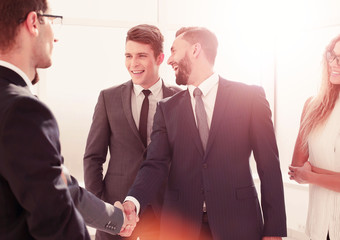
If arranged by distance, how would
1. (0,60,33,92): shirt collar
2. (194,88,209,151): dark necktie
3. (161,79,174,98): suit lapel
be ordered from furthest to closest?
(161,79,174,98): suit lapel < (194,88,209,151): dark necktie < (0,60,33,92): shirt collar

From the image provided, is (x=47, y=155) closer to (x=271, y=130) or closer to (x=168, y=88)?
(x=271, y=130)

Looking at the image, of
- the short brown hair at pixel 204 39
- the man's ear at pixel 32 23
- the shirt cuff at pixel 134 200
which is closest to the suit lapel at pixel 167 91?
the short brown hair at pixel 204 39

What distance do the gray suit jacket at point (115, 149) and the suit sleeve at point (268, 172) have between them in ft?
3.29

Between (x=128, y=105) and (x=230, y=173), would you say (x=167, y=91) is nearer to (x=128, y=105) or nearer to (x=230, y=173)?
(x=128, y=105)

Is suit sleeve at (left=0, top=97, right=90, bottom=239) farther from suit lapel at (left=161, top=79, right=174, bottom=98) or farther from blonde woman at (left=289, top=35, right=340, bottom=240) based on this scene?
suit lapel at (left=161, top=79, right=174, bottom=98)

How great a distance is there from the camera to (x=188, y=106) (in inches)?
110

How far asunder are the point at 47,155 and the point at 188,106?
1502mm

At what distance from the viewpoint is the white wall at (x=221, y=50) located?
16.3ft

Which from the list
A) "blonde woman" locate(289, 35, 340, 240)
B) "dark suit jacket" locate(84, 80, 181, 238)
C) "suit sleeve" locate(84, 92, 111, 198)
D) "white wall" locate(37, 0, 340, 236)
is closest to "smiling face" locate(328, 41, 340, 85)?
"blonde woman" locate(289, 35, 340, 240)

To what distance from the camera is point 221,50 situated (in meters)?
5.89

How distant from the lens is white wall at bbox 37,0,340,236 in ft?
16.3

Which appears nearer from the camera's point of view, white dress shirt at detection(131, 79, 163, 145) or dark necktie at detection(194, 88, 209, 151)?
dark necktie at detection(194, 88, 209, 151)

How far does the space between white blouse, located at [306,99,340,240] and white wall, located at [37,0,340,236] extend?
2558 millimetres

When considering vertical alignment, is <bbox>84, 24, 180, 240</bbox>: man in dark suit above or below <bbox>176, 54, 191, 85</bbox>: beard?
below
